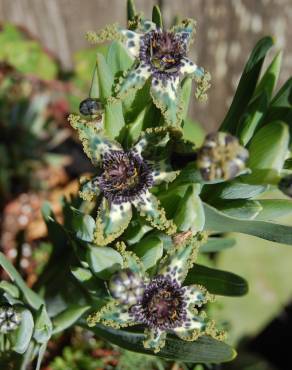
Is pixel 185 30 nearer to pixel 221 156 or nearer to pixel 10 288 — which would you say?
pixel 221 156

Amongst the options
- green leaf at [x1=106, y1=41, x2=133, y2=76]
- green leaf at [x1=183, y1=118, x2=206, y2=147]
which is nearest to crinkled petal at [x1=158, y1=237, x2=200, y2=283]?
green leaf at [x1=106, y1=41, x2=133, y2=76]

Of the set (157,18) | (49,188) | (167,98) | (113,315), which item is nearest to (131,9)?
(157,18)

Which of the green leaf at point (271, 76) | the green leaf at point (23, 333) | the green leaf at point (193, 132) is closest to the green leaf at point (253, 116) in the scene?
the green leaf at point (271, 76)

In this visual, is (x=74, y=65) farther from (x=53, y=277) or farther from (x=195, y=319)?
(x=195, y=319)

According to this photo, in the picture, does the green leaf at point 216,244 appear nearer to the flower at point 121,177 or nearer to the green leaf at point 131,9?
the flower at point 121,177

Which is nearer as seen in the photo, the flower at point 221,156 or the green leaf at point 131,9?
the flower at point 221,156

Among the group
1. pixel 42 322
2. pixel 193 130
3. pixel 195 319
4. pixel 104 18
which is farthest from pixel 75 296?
pixel 104 18

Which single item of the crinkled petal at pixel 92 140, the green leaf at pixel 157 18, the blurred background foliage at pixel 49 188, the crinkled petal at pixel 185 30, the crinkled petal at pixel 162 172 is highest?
the green leaf at pixel 157 18

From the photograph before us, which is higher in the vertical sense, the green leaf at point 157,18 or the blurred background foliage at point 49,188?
the green leaf at point 157,18
